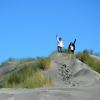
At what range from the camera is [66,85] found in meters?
14.9

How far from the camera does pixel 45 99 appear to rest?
29.1 ft

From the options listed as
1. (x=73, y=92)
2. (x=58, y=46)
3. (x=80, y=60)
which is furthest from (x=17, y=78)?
(x=73, y=92)

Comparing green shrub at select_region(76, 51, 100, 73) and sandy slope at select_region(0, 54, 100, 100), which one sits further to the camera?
green shrub at select_region(76, 51, 100, 73)

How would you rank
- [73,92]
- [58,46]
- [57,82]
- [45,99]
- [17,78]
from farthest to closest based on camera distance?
[58,46] → [17,78] → [57,82] → [73,92] → [45,99]

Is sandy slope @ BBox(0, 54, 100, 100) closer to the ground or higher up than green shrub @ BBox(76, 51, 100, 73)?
closer to the ground

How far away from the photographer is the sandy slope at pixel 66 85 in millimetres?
9055

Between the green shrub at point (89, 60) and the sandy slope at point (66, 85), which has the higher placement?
the green shrub at point (89, 60)

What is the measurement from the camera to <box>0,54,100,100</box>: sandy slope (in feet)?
29.7

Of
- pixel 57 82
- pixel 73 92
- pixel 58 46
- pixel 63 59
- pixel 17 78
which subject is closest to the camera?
pixel 73 92

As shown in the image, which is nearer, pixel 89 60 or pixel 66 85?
pixel 66 85

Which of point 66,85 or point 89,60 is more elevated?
point 89,60

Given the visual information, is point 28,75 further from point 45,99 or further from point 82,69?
point 45,99

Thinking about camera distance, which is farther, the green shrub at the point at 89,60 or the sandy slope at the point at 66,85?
the green shrub at the point at 89,60

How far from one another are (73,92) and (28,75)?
8366mm
